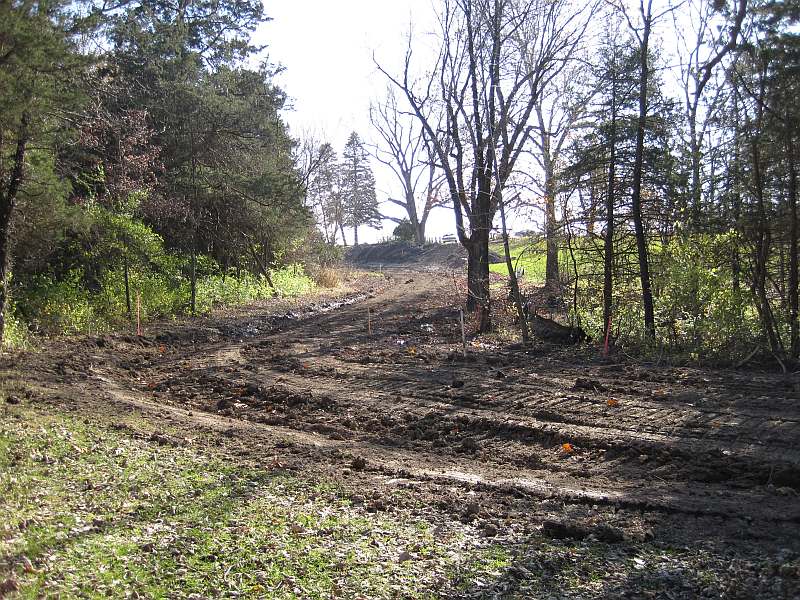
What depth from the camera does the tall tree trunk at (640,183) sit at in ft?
39.8

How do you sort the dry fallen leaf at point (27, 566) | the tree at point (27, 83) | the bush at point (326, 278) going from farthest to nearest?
the bush at point (326, 278)
the tree at point (27, 83)
the dry fallen leaf at point (27, 566)

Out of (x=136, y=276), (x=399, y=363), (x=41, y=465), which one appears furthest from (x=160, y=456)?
(x=136, y=276)

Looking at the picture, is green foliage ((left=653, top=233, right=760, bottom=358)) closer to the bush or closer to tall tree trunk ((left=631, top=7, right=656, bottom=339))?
tall tree trunk ((left=631, top=7, right=656, bottom=339))

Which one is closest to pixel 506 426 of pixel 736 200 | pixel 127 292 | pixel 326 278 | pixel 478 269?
pixel 736 200

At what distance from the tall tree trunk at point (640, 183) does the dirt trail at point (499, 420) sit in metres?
1.45

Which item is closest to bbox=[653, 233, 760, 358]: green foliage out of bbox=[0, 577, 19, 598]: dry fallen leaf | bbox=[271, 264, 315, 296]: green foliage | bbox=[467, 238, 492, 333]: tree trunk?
bbox=[467, 238, 492, 333]: tree trunk

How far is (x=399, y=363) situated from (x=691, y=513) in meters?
7.14

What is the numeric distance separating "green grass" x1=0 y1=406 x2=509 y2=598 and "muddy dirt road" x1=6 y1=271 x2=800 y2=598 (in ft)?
1.70

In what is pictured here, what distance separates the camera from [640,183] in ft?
41.4

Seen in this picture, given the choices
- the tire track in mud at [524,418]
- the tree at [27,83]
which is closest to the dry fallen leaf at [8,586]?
the tire track in mud at [524,418]

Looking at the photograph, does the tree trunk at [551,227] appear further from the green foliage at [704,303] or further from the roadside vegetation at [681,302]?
the green foliage at [704,303]

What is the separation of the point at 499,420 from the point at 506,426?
193 mm

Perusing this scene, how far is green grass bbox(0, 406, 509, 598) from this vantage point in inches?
168

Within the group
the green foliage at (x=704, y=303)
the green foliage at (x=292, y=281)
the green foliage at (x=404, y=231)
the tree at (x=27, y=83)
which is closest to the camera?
the tree at (x=27, y=83)
